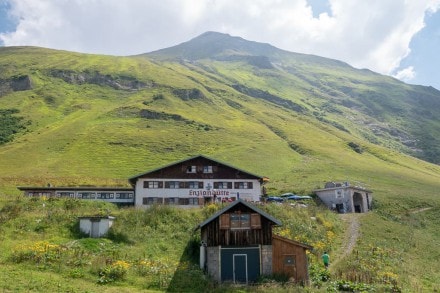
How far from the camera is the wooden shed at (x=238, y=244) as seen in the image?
36.8 m

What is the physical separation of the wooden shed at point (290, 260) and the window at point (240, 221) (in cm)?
284

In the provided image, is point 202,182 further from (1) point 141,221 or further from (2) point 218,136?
(2) point 218,136

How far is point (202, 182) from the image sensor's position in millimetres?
76125

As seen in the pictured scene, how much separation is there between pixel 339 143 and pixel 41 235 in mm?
137840

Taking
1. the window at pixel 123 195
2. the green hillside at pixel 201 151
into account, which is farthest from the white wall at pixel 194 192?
the green hillside at pixel 201 151

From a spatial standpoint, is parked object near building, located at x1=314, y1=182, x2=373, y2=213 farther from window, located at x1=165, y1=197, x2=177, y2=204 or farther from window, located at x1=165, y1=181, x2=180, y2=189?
window, located at x1=165, y1=197, x2=177, y2=204

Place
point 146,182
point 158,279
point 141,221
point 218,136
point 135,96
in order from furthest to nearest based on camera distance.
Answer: point 135,96
point 218,136
point 146,182
point 141,221
point 158,279

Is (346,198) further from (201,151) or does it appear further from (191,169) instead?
(201,151)

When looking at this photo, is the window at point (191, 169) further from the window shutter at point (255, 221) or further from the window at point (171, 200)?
the window shutter at point (255, 221)

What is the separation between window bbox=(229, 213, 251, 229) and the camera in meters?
38.0

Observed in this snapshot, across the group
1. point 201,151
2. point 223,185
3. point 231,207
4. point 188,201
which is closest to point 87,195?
point 188,201

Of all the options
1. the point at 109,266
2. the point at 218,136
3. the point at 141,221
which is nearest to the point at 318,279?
the point at 109,266

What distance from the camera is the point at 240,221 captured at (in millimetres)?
38094

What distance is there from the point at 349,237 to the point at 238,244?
23.1m
